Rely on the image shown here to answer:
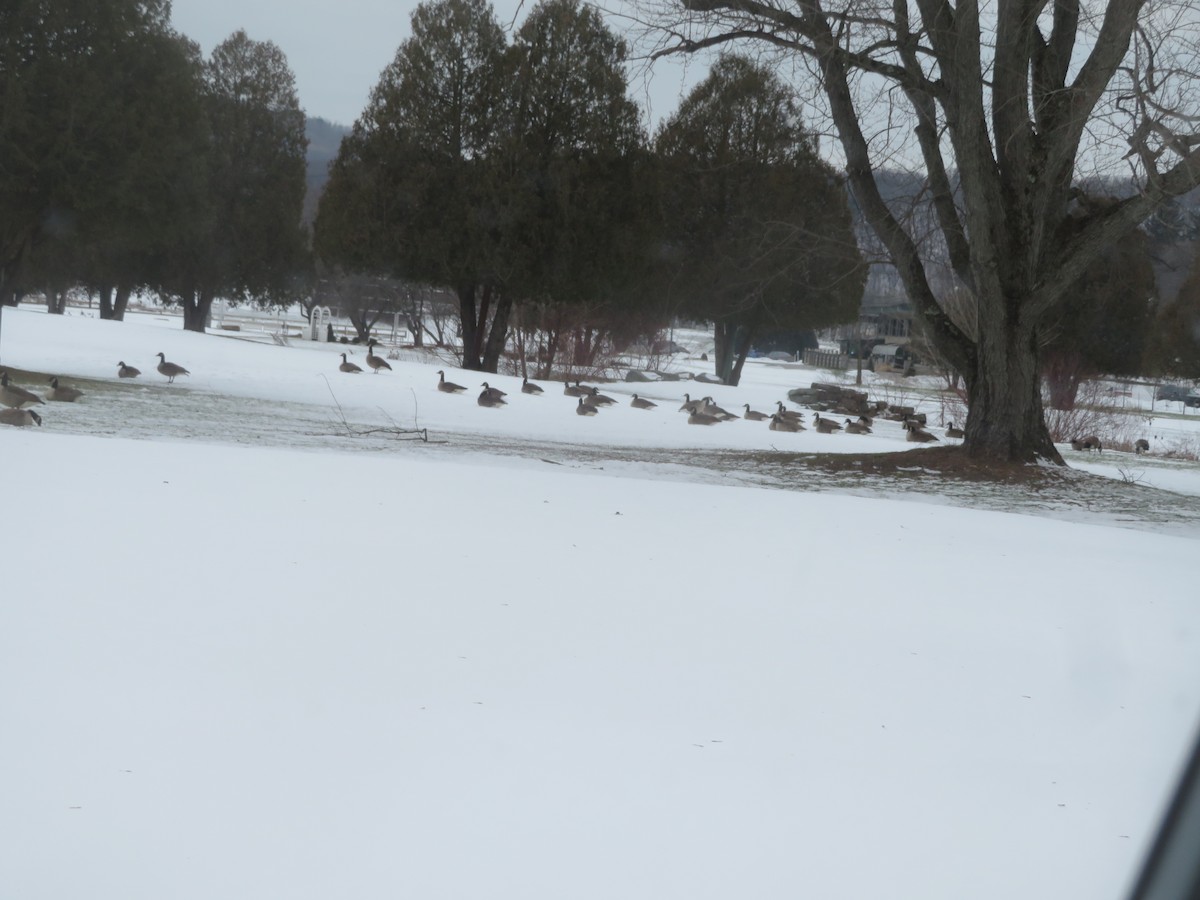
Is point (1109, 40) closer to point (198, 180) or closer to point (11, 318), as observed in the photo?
point (198, 180)

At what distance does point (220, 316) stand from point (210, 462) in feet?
223

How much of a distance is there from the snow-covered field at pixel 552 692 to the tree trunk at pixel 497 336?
932 inches

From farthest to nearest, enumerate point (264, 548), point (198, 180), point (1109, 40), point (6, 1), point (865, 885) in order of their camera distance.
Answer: point (198, 180)
point (6, 1)
point (1109, 40)
point (264, 548)
point (865, 885)

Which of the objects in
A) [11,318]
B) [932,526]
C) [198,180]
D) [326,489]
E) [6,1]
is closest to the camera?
[326,489]

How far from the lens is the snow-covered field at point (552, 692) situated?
2971 mm

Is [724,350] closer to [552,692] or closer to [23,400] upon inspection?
[23,400]

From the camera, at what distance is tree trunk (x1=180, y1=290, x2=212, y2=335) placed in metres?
44.3

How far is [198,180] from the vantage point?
24.1 metres

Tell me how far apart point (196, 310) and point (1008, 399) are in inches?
1519

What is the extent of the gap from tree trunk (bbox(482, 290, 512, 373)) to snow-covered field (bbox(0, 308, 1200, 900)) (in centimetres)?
2367

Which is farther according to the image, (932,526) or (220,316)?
(220,316)

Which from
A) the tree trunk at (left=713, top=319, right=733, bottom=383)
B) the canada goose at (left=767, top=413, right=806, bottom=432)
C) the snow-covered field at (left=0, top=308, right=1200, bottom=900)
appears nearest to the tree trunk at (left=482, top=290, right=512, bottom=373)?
the tree trunk at (left=713, top=319, right=733, bottom=383)

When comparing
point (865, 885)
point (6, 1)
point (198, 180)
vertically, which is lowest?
point (865, 885)

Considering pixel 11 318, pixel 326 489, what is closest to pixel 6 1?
pixel 11 318
